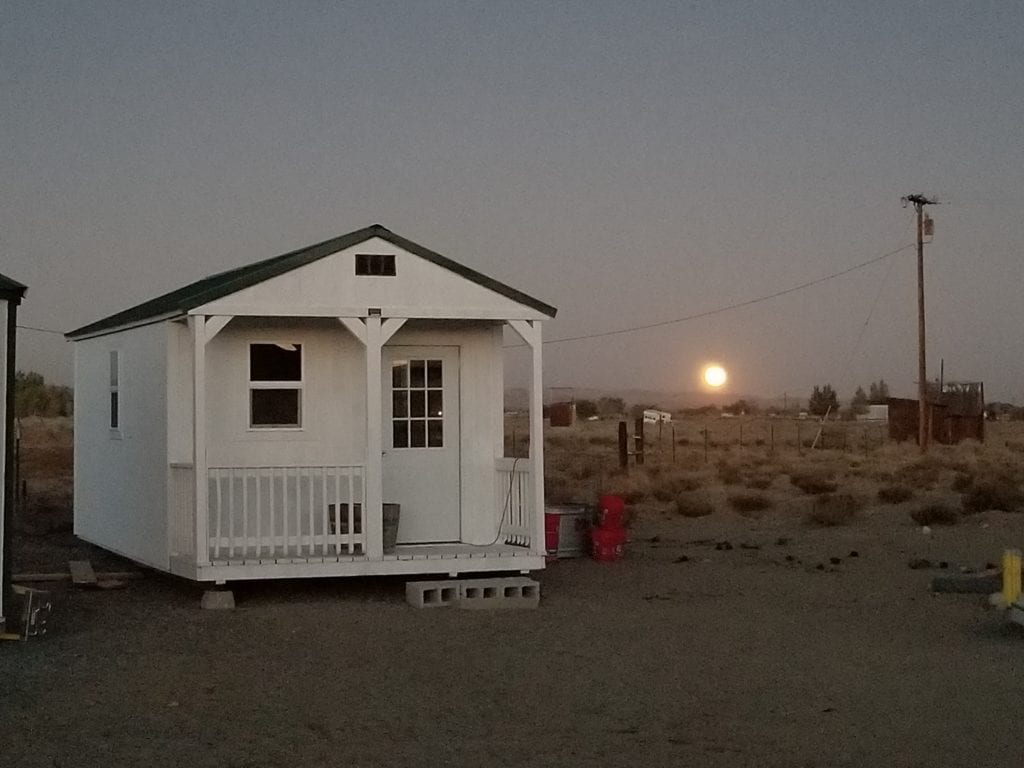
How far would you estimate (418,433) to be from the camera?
48.9ft

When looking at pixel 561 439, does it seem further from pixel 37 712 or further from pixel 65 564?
pixel 37 712

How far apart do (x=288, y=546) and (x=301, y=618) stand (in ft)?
4.74

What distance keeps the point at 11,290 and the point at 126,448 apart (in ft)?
18.0

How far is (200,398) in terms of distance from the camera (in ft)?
41.9

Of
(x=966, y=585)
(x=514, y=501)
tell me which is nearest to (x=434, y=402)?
(x=514, y=501)

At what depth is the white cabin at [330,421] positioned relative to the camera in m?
13.2

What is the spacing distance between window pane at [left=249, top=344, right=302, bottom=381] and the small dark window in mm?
1354

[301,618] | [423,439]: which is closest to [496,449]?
[423,439]


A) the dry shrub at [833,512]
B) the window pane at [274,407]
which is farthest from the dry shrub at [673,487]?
the window pane at [274,407]

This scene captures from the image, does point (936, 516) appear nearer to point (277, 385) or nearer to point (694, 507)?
point (694, 507)

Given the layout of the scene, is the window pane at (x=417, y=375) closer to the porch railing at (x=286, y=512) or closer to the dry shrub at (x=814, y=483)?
the porch railing at (x=286, y=512)

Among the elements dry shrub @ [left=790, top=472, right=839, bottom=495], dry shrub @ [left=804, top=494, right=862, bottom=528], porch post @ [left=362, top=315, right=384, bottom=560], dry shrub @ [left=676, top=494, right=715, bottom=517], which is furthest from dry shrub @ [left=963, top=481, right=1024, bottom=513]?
porch post @ [left=362, top=315, right=384, bottom=560]

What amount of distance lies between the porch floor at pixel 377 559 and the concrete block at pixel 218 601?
288 mm

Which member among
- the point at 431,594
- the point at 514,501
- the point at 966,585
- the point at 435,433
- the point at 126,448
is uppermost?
the point at 435,433
